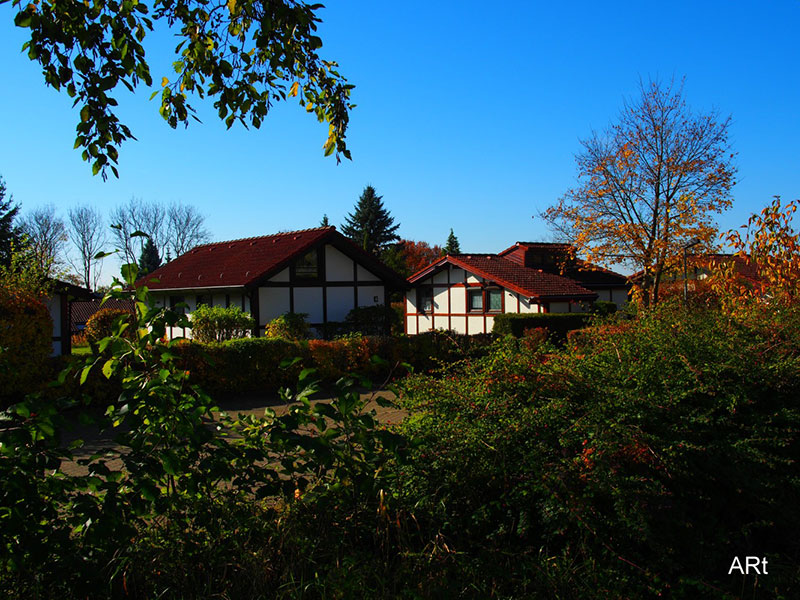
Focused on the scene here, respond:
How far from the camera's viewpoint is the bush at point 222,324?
19031 mm

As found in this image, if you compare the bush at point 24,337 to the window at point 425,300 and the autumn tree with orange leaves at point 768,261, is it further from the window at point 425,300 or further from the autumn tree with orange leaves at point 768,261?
the window at point 425,300

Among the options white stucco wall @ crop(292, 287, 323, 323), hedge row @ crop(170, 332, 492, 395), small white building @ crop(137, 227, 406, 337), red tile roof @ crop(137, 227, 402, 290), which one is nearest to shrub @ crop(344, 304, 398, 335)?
small white building @ crop(137, 227, 406, 337)

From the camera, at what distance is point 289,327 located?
1978 cm

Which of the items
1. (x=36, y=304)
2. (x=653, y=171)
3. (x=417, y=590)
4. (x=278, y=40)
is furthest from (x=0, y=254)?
(x=417, y=590)

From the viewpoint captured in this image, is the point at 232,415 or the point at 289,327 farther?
the point at 289,327

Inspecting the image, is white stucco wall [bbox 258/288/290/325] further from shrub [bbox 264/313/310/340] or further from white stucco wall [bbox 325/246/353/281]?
white stucco wall [bbox 325/246/353/281]

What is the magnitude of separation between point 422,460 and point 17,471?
6.32 ft

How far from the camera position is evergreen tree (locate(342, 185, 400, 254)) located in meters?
54.8

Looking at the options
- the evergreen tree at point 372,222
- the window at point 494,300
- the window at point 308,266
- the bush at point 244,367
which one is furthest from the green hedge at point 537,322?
the evergreen tree at point 372,222

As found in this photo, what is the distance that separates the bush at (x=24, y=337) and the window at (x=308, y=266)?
34.0 feet

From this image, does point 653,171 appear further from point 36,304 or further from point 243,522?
point 243,522

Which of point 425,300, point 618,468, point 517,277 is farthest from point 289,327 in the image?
point 618,468

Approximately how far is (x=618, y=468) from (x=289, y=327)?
57.0 feet

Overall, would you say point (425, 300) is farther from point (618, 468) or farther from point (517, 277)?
point (618, 468)
